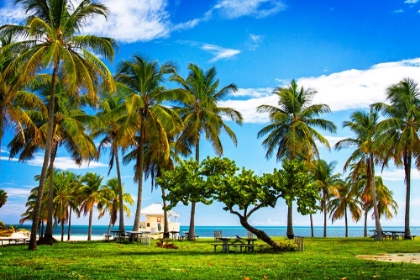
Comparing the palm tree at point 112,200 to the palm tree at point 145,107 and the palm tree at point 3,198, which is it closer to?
the palm tree at point 3,198

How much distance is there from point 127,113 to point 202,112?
671 centimetres

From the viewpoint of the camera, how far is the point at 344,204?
49.8 meters

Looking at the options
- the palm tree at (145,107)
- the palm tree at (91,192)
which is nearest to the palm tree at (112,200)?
the palm tree at (91,192)

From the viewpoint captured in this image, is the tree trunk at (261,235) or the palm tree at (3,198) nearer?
the tree trunk at (261,235)

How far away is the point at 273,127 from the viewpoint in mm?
35844

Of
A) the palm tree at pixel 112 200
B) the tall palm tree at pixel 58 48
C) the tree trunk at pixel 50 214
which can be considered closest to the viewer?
the tall palm tree at pixel 58 48

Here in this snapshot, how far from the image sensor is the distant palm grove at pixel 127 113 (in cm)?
2072

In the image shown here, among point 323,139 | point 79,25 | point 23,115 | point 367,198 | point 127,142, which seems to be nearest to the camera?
point 79,25

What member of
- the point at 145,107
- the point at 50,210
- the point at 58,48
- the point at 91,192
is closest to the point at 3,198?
the point at 91,192

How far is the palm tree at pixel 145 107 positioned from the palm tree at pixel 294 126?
31.5 feet

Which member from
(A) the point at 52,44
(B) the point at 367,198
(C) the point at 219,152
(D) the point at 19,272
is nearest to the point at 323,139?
(C) the point at 219,152

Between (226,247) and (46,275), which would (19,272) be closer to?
(46,275)

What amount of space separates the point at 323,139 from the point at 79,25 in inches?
822

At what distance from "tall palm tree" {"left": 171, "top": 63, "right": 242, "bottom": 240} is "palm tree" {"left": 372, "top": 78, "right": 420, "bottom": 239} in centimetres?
1080
